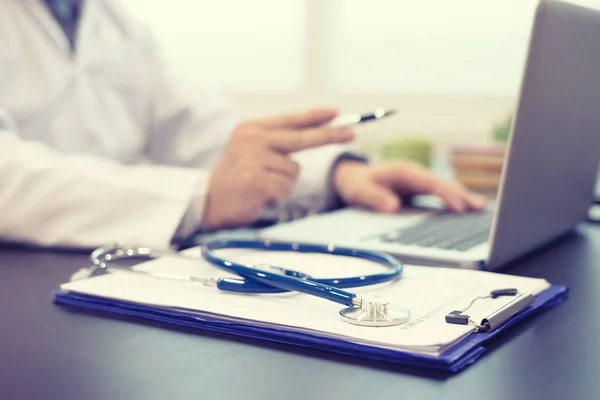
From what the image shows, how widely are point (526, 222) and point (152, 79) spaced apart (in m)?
0.88

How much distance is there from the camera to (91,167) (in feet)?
2.87

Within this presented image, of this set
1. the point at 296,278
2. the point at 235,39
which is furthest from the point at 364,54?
the point at 296,278

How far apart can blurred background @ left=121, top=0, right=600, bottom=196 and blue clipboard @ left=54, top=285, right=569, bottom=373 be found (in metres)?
0.97

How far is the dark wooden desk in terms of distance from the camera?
42cm

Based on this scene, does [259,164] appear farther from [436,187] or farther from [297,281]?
[297,281]

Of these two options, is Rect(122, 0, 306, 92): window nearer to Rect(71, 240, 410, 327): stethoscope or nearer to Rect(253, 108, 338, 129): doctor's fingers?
Rect(253, 108, 338, 129): doctor's fingers

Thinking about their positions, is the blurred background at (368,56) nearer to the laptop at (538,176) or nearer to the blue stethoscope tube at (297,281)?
the laptop at (538,176)

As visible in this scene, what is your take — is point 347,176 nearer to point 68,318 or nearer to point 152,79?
point 152,79

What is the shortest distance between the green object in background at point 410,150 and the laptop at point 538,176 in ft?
1.76

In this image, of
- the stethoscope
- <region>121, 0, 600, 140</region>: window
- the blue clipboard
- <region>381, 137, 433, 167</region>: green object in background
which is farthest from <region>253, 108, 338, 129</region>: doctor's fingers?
<region>121, 0, 600, 140</region>: window

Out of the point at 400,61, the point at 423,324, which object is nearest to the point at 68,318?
the point at 423,324

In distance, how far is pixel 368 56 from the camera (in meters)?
2.06

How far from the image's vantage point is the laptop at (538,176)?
25.0 inches

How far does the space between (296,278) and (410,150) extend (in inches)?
37.7
